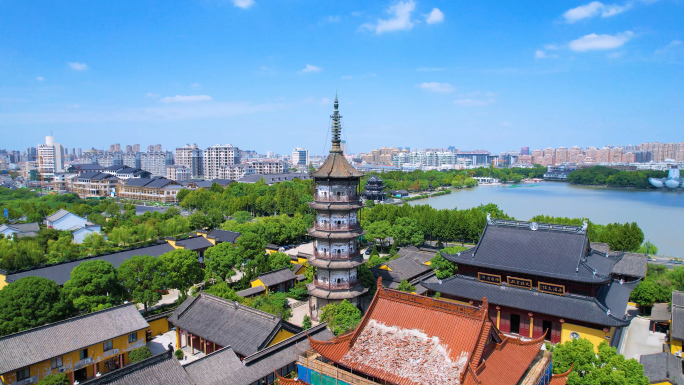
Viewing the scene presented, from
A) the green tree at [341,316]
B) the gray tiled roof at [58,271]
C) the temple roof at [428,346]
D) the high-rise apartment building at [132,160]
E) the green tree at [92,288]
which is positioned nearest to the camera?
the temple roof at [428,346]

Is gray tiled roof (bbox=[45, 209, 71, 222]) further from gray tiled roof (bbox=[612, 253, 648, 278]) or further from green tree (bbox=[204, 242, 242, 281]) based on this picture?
gray tiled roof (bbox=[612, 253, 648, 278])

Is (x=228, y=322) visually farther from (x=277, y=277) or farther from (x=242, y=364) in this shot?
(x=277, y=277)

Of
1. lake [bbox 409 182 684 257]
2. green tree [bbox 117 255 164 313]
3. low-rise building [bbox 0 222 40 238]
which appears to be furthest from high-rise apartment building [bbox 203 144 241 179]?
green tree [bbox 117 255 164 313]

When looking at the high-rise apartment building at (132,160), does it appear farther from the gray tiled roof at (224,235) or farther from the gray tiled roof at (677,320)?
the gray tiled roof at (677,320)

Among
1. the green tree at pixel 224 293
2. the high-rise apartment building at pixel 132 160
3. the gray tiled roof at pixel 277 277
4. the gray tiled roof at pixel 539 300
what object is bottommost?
the gray tiled roof at pixel 277 277

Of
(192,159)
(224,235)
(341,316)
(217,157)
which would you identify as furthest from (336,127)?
(192,159)

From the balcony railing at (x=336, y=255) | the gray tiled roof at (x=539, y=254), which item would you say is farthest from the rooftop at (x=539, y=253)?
the balcony railing at (x=336, y=255)

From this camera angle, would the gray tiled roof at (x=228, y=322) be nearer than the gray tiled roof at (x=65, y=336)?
→ No
